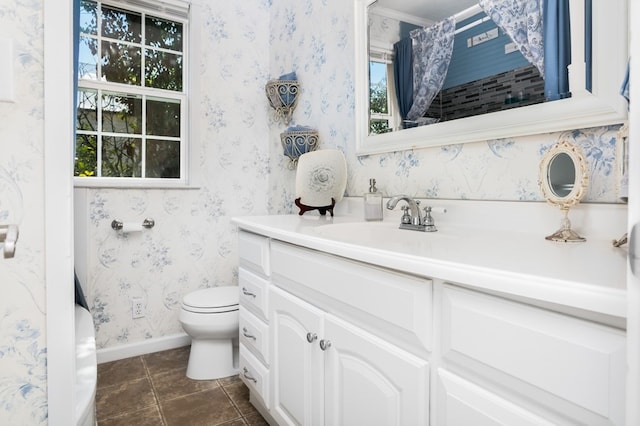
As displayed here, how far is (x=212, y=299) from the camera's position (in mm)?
2047

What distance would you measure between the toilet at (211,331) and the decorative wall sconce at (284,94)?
48.2 inches

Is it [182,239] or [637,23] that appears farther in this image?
[182,239]

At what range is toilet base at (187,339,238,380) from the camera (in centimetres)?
204

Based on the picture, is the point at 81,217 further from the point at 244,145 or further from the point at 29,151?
the point at 29,151

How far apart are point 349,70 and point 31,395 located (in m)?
1.78

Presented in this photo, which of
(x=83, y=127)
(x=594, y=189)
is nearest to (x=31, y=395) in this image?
(x=594, y=189)

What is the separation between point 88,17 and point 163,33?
1.36 ft

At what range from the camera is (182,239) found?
96.3 inches

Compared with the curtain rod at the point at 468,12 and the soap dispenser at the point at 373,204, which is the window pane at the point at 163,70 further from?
the curtain rod at the point at 468,12

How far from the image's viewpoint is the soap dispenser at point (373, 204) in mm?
1599

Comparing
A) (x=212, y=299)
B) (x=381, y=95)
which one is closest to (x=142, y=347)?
(x=212, y=299)

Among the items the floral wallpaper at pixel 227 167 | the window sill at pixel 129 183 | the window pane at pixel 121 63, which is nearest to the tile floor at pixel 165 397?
the floral wallpaper at pixel 227 167

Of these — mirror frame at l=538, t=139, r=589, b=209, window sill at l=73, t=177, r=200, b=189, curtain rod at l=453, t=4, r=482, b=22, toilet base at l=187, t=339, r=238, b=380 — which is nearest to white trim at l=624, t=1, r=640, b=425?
mirror frame at l=538, t=139, r=589, b=209

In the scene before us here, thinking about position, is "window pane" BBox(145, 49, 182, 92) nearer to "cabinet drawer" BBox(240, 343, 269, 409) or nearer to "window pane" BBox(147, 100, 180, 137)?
"window pane" BBox(147, 100, 180, 137)
